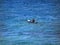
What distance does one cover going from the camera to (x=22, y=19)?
250cm

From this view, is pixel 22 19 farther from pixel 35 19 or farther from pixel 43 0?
pixel 43 0

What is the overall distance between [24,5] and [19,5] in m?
0.09

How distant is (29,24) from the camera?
237 cm

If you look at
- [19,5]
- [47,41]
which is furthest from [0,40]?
[19,5]

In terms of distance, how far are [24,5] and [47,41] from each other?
3.67 ft

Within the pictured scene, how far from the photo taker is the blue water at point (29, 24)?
2.05 metres

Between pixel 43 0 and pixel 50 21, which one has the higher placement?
pixel 43 0

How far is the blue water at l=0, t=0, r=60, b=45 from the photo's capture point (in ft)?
6.73

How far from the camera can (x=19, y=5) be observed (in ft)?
9.75

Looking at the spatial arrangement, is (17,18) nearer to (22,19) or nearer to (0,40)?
(22,19)

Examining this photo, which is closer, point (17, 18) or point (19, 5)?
point (17, 18)

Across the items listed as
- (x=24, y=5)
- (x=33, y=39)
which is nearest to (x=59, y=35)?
(x=33, y=39)

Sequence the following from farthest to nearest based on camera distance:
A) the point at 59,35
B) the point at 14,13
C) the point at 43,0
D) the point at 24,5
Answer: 1. the point at 43,0
2. the point at 24,5
3. the point at 14,13
4. the point at 59,35

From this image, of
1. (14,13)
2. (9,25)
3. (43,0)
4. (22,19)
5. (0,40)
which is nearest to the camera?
(0,40)
